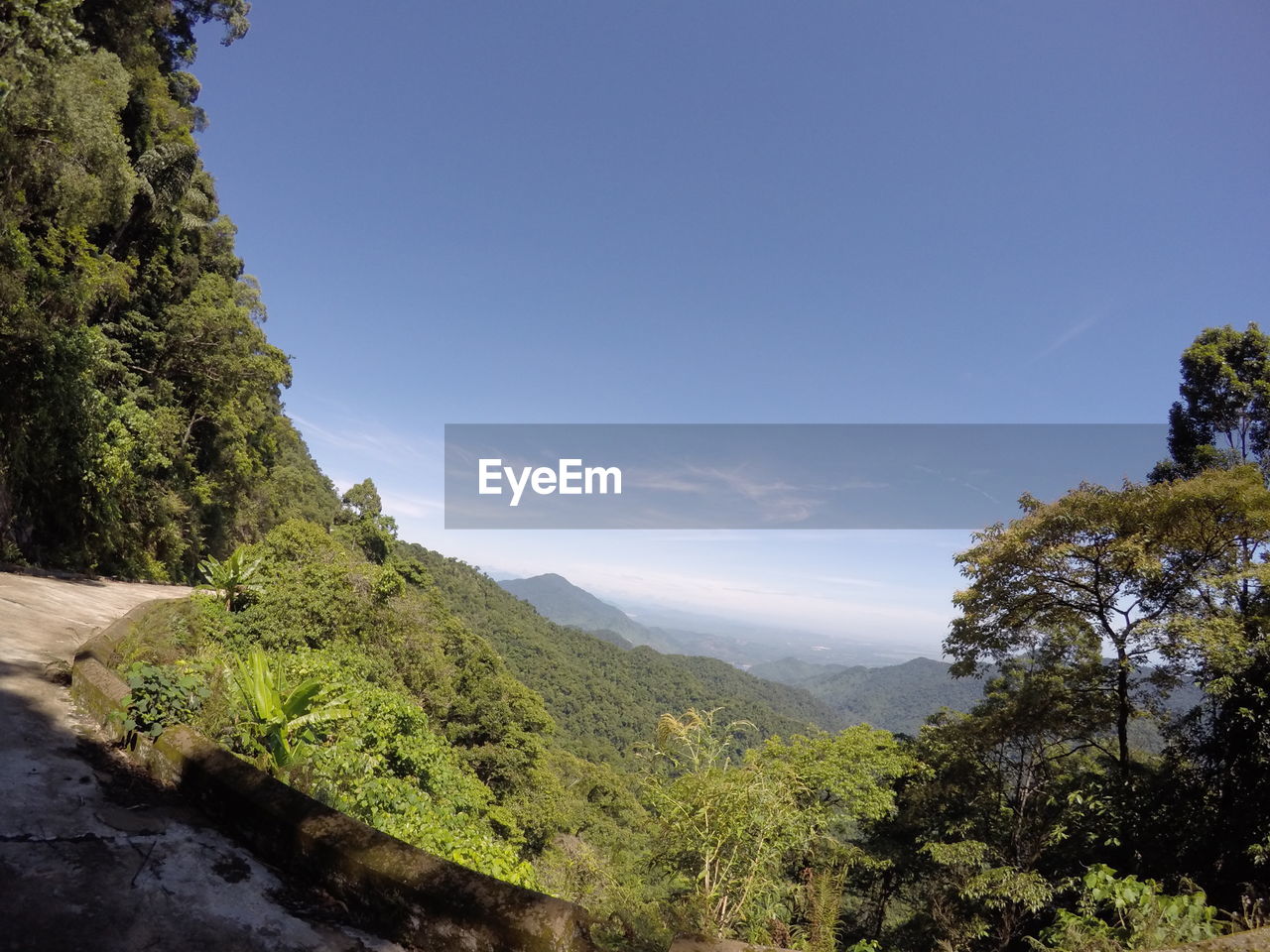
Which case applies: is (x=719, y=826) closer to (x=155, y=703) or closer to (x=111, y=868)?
(x=111, y=868)

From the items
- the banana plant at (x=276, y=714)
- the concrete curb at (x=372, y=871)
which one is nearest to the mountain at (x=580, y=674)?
the banana plant at (x=276, y=714)

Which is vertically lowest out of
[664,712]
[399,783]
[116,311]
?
[664,712]

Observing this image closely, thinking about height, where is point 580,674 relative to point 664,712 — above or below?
below

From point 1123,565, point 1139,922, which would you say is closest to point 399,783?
point 1139,922

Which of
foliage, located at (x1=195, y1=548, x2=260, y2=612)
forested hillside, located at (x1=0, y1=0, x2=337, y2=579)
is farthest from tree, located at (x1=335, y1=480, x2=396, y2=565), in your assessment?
foliage, located at (x1=195, y1=548, x2=260, y2=612)

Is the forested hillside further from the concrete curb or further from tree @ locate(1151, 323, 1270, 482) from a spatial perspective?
tree @ locate(1151, 323, 1270, 482)

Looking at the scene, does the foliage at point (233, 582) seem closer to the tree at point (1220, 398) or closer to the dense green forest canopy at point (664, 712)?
the dense green forest canopy at point (664, 712)

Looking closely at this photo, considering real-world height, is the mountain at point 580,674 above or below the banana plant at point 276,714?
below
